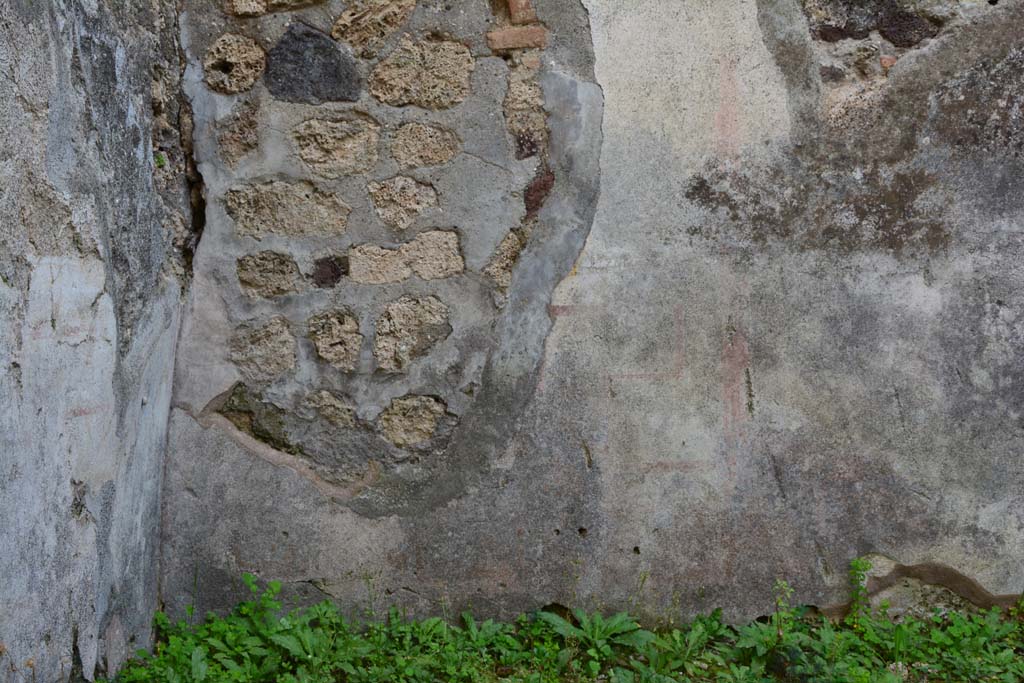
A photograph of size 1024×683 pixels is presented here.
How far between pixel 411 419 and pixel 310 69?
1.02 metres

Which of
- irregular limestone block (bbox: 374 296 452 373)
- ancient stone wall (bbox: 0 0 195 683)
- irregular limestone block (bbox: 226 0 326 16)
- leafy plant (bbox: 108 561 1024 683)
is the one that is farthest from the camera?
irregular limestone block (bbox: 374 296 452 373)

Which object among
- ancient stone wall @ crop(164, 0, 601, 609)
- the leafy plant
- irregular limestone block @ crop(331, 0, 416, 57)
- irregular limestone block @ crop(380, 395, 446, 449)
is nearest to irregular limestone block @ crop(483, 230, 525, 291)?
ancient stone wall @ crop(164, 0, 601, 609)

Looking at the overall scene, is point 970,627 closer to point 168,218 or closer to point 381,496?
point 381,496

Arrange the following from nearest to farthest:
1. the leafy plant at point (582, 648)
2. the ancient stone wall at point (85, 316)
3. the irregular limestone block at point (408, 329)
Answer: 1. the ancient stone wall at point (85, 316)
2. the leafy plant at point (582, 648)
3. the irregular limestone block at point (408, 329)

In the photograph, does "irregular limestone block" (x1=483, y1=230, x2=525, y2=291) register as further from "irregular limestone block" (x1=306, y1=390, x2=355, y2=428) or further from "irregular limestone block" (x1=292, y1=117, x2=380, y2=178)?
"irregular limestone block" (x1=306, y1=390, x2=355, y2=428)

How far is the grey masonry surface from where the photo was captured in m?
2.54

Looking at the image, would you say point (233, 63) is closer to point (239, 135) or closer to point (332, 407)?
point (239, 135)


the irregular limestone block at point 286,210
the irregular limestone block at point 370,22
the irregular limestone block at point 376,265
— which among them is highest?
the irregular limestone block at point 370,22

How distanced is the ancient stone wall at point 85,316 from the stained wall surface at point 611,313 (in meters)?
0.16

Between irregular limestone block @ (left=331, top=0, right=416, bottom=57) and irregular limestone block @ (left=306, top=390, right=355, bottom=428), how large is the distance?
0.97 m

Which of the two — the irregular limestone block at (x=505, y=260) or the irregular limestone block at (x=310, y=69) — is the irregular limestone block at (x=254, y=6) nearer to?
the irregular limestone block at (x=310, y=69)

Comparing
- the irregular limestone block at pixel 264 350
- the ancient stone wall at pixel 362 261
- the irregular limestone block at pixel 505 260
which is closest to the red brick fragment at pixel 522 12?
the ancient stone wall at pixel 362 261

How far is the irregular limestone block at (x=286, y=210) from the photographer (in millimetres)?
2549

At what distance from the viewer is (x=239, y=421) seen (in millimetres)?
2598
